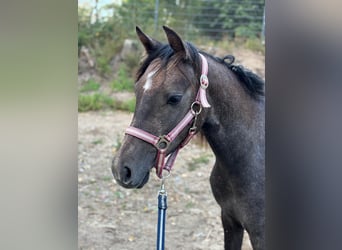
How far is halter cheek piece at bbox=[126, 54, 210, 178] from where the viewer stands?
158cm

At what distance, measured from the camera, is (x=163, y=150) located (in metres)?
1.62

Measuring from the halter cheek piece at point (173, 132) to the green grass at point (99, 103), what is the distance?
13.8 ft

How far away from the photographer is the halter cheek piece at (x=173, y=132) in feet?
5.18

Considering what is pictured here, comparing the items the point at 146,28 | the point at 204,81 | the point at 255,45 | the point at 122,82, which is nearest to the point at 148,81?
the point at 204,81

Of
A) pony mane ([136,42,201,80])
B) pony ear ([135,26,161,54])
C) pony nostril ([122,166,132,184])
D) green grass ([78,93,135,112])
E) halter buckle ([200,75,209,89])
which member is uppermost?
pony ear ([135,26,161,54])

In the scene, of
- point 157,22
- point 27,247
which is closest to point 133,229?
point 27,247

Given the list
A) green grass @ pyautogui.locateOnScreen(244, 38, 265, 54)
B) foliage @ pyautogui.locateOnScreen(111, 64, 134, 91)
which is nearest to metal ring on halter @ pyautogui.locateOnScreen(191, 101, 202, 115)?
foliage @ pyautogui.locateOnScreen(111, 64, 134, 91)

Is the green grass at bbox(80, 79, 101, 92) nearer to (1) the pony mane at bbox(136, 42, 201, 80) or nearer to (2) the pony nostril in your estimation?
(1) the pony mane at bbox(136, 42, 201, 80)

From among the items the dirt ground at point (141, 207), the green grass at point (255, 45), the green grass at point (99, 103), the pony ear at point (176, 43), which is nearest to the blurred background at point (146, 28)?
the green grass at point (255, 45)

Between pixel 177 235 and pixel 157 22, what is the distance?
4.61 meters

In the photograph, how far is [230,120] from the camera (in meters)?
1.84

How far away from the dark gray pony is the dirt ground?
1.14 metres

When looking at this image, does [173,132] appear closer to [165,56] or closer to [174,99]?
[174,99]

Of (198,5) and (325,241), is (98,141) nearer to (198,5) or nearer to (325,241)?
(198,5)
